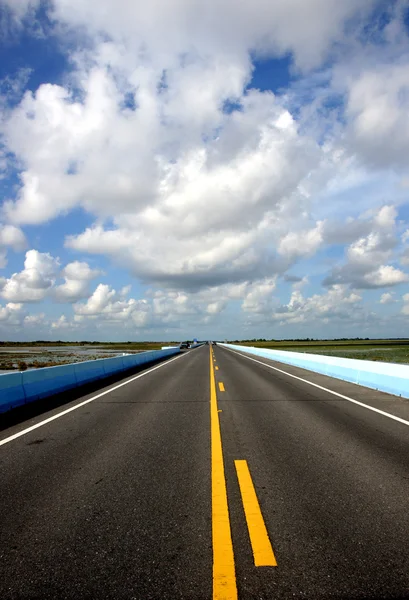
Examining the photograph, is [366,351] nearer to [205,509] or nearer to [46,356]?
[46,356]

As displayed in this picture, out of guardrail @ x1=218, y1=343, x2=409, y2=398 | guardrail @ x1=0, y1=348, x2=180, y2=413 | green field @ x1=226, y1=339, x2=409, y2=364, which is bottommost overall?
green field @ x1=226, y1=339, x2=409, y2=364

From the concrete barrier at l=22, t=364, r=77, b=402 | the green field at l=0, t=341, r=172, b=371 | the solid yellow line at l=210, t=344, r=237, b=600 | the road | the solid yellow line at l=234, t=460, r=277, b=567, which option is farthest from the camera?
the green field at l=0, t=341, r=172, b=371

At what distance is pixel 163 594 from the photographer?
2.80 m

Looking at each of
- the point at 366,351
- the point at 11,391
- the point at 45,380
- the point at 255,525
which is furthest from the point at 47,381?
the point at 366,351

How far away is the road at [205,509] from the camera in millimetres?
2957

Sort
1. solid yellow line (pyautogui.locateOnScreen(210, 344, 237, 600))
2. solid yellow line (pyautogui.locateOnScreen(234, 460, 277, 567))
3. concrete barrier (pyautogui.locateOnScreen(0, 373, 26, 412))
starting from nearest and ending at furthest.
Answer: solid yellow line (pyautogui.locateOnScreen(210, 344, 237, 600))
solid yellow line (pyautogui.locateOnScreen(234, 460, 277, 567))
concrete barrier (pyautogui.locateOnScreen(0, 373, 26, 412))

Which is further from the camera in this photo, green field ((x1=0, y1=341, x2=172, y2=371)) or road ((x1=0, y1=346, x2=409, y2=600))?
green field ((x1=0, y1=341, x2=172, y2=371))

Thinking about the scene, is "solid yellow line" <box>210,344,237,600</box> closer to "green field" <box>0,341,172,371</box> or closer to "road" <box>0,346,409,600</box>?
"road" <box>0,346,409,600</box>

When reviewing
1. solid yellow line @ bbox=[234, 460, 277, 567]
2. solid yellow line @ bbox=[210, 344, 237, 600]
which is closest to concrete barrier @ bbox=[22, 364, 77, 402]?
solid yellow line @ bbox=[210, 344, 237, 600]

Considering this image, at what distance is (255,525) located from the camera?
148 inches

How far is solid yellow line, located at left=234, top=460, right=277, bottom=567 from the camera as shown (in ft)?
10.5

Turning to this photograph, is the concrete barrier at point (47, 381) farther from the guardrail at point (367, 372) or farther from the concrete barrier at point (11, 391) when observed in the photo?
the guardrail at point (367, 372)

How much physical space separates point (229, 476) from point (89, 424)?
4421 millimetres

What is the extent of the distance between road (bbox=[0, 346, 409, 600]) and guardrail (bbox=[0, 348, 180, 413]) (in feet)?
7.03
